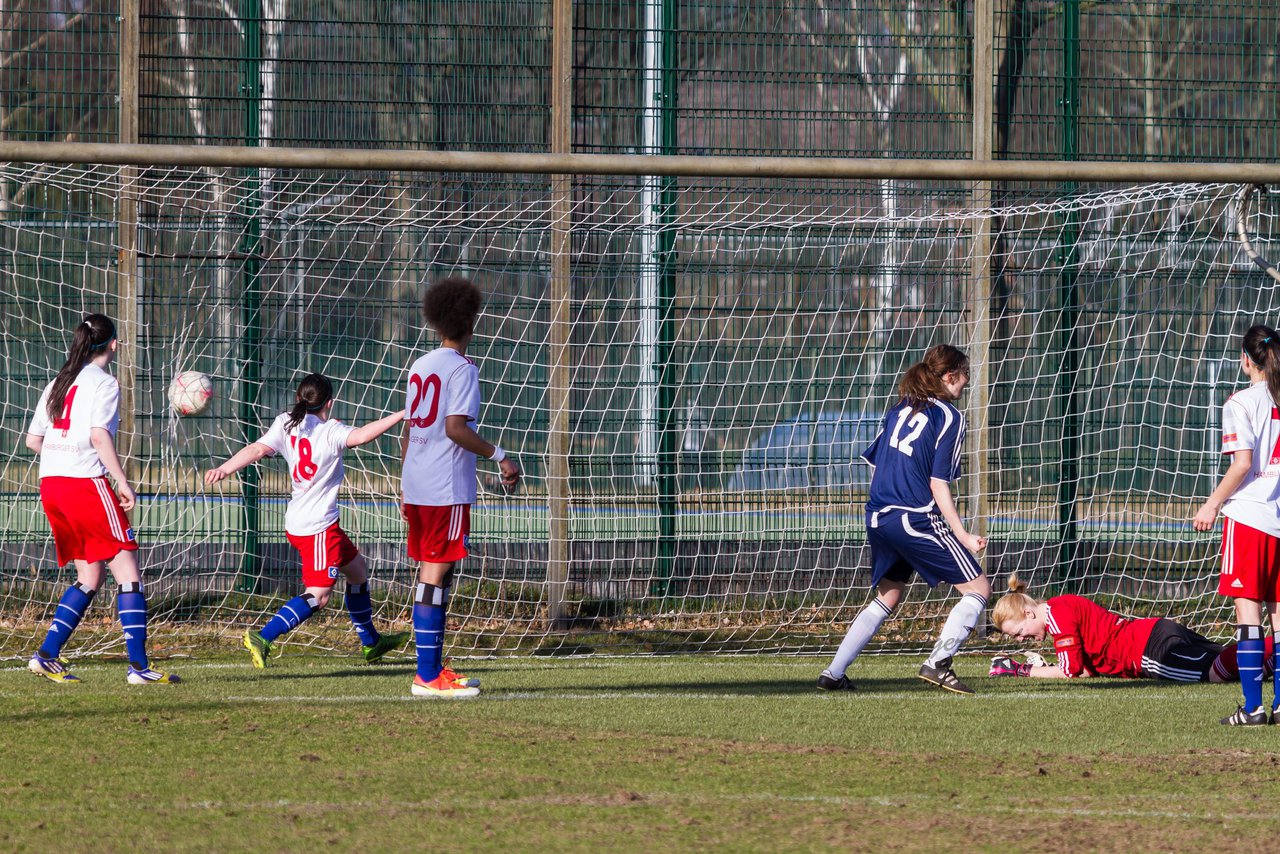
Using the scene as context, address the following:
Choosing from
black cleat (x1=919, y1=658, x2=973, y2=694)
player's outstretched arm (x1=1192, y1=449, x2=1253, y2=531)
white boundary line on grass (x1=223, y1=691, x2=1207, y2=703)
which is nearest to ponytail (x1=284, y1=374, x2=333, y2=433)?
white boundary line on grass (x1=223, y1=691, x2=1207, y2=703)

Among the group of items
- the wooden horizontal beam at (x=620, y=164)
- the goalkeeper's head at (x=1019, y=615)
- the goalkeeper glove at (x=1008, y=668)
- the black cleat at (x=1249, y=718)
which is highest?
the wooden horizontal beam at (x=620, y=164)

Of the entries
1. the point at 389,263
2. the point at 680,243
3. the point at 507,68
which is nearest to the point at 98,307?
the point at 389,263

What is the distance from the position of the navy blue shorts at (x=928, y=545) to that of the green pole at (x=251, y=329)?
459cm

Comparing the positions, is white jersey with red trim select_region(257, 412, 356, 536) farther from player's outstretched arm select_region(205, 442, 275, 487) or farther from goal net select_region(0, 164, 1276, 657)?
goal net select_region(0, 164, 1276, 657)

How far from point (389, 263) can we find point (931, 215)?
362 cm

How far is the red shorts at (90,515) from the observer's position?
694cm

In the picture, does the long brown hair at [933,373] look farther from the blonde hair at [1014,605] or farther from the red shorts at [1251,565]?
the red shorts at [1251,565]

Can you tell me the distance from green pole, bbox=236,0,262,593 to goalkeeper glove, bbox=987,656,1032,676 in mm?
4811

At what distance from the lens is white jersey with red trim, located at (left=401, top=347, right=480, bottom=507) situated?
255 inches

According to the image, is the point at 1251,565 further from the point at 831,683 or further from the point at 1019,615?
the point at 831,683

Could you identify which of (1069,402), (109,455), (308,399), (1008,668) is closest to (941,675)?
(1008,668)

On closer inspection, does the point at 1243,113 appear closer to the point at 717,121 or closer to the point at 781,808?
the point at 717,121

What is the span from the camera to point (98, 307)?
9633 mm

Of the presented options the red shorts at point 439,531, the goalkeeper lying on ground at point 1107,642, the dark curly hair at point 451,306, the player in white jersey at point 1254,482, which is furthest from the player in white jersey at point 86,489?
the player in white jersey at point 1254,482
